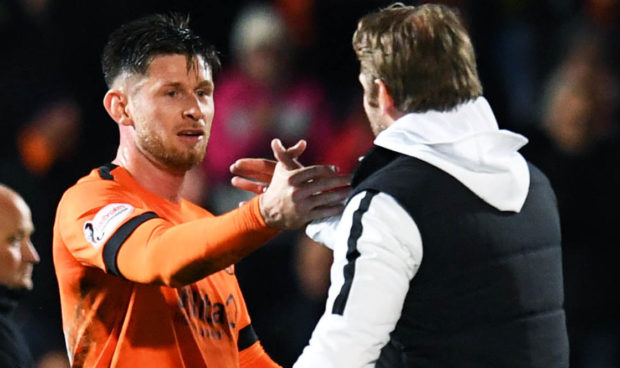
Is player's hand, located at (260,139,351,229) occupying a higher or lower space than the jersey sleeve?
higher

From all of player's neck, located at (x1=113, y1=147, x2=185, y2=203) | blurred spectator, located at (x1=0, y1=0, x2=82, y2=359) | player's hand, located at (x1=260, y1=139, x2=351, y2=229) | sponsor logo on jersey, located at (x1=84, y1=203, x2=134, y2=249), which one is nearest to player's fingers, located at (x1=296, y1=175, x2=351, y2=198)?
player's hand, located at (x1=260, y1=139, x2=351, y2=229)

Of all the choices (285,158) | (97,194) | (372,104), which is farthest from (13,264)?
(372,104)

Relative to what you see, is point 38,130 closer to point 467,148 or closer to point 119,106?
point 119,106

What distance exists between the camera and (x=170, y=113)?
2.91m

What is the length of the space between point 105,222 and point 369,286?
89cm

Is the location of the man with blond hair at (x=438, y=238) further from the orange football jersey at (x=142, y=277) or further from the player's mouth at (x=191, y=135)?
the player's mouth at (x=191, y=135)

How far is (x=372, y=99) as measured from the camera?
7.62 feet

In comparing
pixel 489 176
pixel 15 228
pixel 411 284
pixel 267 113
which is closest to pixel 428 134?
pixel 489 176

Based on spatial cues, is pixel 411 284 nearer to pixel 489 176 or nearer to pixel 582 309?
pixel 489 176

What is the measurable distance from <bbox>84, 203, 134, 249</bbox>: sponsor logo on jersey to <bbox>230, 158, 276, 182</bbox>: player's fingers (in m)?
0.33

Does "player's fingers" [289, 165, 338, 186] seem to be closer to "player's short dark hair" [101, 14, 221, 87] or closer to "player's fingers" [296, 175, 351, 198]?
"player's fingers" [296, 175, 351, 198]

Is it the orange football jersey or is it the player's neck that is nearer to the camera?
the orange football jersey

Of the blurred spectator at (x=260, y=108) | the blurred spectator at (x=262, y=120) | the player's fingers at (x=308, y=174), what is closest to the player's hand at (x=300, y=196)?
the player's fingers at (x=308, y=174)

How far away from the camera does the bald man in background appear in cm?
265
